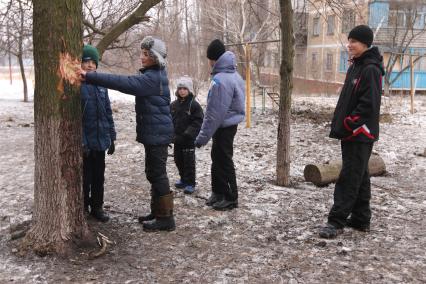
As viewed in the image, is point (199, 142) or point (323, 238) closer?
point (323, 238)

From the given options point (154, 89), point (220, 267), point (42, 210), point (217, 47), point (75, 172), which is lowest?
point (220, 267)

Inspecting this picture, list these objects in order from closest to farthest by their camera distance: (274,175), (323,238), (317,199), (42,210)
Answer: (42,210)
(323,238)
(317,199)
(274,175)

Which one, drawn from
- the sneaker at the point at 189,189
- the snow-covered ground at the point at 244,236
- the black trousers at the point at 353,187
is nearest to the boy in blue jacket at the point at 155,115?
the snow-covered ground at the point at 244,236

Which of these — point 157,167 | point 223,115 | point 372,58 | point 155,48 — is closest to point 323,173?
point 223,115

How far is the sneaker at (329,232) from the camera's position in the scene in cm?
408

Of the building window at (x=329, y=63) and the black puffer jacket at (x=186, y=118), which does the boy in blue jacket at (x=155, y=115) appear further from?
the building window at (x=329, y=63)

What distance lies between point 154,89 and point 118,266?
59.2 inches

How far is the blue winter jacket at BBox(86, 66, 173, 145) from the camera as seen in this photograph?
3.73 m

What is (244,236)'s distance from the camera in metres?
4.16

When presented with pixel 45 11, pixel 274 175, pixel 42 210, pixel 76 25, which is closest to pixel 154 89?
pixel 76 25

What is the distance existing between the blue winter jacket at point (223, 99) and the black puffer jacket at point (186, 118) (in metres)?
0.82

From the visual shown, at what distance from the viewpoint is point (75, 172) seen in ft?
11.9

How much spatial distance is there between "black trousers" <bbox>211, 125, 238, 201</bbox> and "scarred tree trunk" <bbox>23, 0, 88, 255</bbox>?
1602 mm

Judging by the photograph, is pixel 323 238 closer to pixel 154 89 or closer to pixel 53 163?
pixel 154 89
